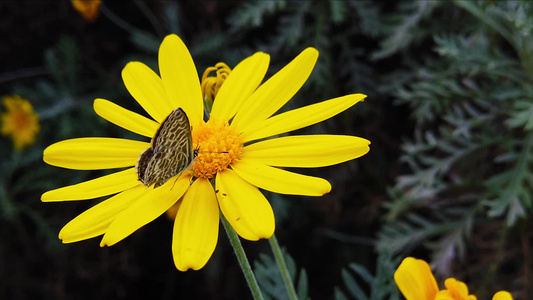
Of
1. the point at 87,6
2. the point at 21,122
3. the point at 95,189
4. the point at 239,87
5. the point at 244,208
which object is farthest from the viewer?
the point at 21,122

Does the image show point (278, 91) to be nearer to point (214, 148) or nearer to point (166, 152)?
point (214, 148)

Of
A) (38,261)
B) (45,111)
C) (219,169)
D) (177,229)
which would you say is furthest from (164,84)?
(38,261)

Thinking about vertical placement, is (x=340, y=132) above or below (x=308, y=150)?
below

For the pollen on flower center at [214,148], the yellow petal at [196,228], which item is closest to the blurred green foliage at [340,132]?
the pollen on flower center at [214,148]

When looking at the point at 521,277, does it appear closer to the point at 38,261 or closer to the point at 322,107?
the point at 322,107

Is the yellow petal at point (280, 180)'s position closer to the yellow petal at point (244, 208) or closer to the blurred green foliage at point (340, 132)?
the yellow petal at point (244, 208)

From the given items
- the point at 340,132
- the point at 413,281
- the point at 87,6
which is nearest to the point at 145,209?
the point at 413,281

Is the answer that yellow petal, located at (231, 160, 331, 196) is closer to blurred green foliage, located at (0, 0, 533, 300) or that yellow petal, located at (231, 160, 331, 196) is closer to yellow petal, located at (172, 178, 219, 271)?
yellow petal, located at (172, 178, 219, 271)

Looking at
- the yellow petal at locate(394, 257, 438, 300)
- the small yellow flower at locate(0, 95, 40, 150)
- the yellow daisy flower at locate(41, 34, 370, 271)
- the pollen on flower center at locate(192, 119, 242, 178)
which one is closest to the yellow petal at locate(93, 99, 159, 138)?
the yellow daisy flower at locate(41, 34, 370, 271)
